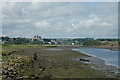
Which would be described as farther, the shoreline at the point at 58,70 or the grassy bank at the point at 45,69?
the shoreline at the point at 58,70

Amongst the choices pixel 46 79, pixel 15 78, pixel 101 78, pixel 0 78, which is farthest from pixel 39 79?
pixel 101 78

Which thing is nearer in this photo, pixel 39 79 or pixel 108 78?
pixel 39 79

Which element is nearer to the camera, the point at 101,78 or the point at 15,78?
the point at 15,78

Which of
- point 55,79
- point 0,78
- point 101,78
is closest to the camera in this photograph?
point 0,78

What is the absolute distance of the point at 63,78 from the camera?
23672 mm

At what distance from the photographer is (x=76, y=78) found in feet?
78.3

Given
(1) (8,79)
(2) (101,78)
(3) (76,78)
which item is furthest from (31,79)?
(2) (101,78)

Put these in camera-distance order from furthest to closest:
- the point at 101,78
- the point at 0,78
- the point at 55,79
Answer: the point at 101,78 < the point at 55,79 < the point at 0,78

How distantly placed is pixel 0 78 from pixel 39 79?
5.34 meters

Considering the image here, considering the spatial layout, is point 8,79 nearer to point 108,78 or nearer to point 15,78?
point 15,78

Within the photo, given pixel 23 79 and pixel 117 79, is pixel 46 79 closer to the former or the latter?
pixel 23 79

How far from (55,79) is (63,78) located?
140 centimetres

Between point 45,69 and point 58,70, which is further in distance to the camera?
point 45,69

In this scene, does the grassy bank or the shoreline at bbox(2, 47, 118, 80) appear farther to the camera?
the shoreline at bbox(2, 47, 118, 80)
